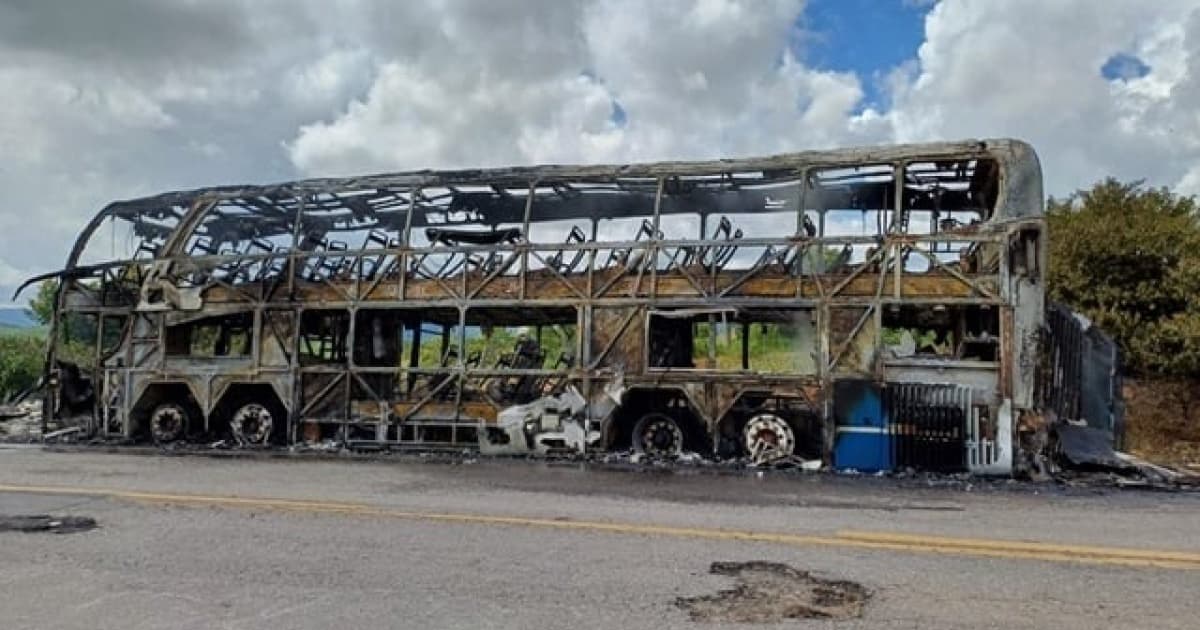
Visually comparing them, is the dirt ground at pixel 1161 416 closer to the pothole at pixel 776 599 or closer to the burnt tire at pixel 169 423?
the pothole at pixel 776 599

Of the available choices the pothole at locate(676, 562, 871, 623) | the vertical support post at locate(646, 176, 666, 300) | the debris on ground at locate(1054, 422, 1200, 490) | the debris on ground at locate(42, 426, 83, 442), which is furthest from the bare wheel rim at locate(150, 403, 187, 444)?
the debris on ground at locate(1054, 422, 1200, 490)

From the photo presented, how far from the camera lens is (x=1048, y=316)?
12609mm

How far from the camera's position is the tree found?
2028 cm

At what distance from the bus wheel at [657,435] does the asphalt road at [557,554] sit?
141 inches

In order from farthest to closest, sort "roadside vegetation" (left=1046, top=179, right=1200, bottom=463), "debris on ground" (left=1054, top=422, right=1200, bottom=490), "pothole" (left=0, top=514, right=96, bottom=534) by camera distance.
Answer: "roadside vegetation" (left=1046, top=179, right=1200, bottom=463)
"debris on ground" (left=1054, top=422, right=1200, bottom=490)
"pothole" (left=0, top=514, right=96, bottom=534)

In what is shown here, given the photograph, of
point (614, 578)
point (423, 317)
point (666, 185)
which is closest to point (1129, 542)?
point (614, 578)

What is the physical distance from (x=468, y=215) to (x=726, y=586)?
13334 millimetres

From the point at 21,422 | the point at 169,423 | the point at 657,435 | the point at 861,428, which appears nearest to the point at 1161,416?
the point at 861,428

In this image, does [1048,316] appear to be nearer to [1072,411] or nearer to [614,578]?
[1072,411]

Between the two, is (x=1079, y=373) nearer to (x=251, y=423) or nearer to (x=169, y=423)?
(x=251, y=423)

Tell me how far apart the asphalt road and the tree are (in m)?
12.5

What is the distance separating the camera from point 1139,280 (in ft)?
70.0

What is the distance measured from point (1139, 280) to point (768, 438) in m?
13.6

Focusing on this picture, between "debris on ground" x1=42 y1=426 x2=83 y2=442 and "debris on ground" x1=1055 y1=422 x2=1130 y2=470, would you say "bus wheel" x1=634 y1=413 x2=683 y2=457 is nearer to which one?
"debris on ground" x1=1055 y1=422 x2=1130 y2=470
